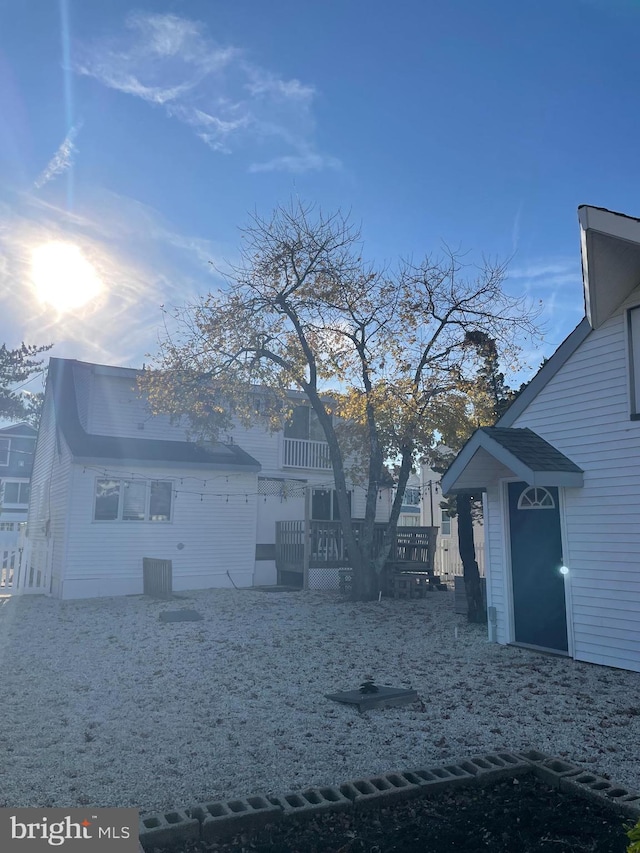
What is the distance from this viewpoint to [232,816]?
3570 millimetres

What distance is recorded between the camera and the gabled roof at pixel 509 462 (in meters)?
8.51

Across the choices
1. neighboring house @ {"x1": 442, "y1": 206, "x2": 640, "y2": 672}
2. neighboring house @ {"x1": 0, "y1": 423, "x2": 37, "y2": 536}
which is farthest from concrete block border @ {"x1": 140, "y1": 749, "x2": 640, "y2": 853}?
neighboring house @ {"x1": 0, "y1": 423, "x2": 37, "y2": 536}

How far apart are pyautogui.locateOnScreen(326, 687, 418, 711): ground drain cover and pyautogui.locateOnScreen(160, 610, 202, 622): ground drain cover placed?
626 centimetres

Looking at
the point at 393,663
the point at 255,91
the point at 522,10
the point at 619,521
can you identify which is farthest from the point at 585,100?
the point at 393,663

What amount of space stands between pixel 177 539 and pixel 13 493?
3212 cm

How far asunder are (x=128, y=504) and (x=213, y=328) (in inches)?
216

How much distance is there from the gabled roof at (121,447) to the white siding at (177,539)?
466mm

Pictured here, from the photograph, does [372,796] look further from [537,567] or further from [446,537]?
[446,537]

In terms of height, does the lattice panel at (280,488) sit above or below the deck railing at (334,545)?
above

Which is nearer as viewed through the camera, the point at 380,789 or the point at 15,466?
the point at 380,789

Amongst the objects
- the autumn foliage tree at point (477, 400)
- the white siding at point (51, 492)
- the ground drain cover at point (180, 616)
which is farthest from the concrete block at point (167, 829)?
the white siding at point (51, 492)

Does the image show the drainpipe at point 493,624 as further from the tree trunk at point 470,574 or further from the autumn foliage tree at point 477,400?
the autumn foliage tree at point 477,400

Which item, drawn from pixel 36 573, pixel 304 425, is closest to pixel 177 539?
pixel 36 573

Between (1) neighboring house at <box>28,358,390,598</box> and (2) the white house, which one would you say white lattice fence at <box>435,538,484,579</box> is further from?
(2) the white house
